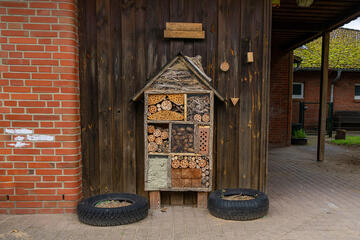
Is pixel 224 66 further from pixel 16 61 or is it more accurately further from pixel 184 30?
pixel 16 61

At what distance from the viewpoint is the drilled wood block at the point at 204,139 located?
377cm

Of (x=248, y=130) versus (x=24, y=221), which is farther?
(x=248, y=130)

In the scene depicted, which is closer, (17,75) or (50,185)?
(17,75)

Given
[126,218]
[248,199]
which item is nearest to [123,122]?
[126,218]

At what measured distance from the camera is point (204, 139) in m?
3.78

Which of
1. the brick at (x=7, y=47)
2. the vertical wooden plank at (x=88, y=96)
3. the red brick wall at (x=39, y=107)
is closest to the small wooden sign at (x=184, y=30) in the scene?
the vertical wooden plank at (x=88, y=96)

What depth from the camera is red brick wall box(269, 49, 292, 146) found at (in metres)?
10.4

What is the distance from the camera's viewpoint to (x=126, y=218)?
11.1 ft

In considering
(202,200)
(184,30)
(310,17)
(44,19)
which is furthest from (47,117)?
(310,17)

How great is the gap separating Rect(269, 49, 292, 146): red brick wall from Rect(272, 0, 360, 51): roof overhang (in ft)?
4.91

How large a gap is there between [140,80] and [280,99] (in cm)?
776

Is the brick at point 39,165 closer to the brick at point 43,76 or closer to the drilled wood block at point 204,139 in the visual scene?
the brick at point 43,76

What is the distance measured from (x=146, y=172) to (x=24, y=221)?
5.34 ft

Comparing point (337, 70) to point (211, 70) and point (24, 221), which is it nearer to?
point (211, 70)
